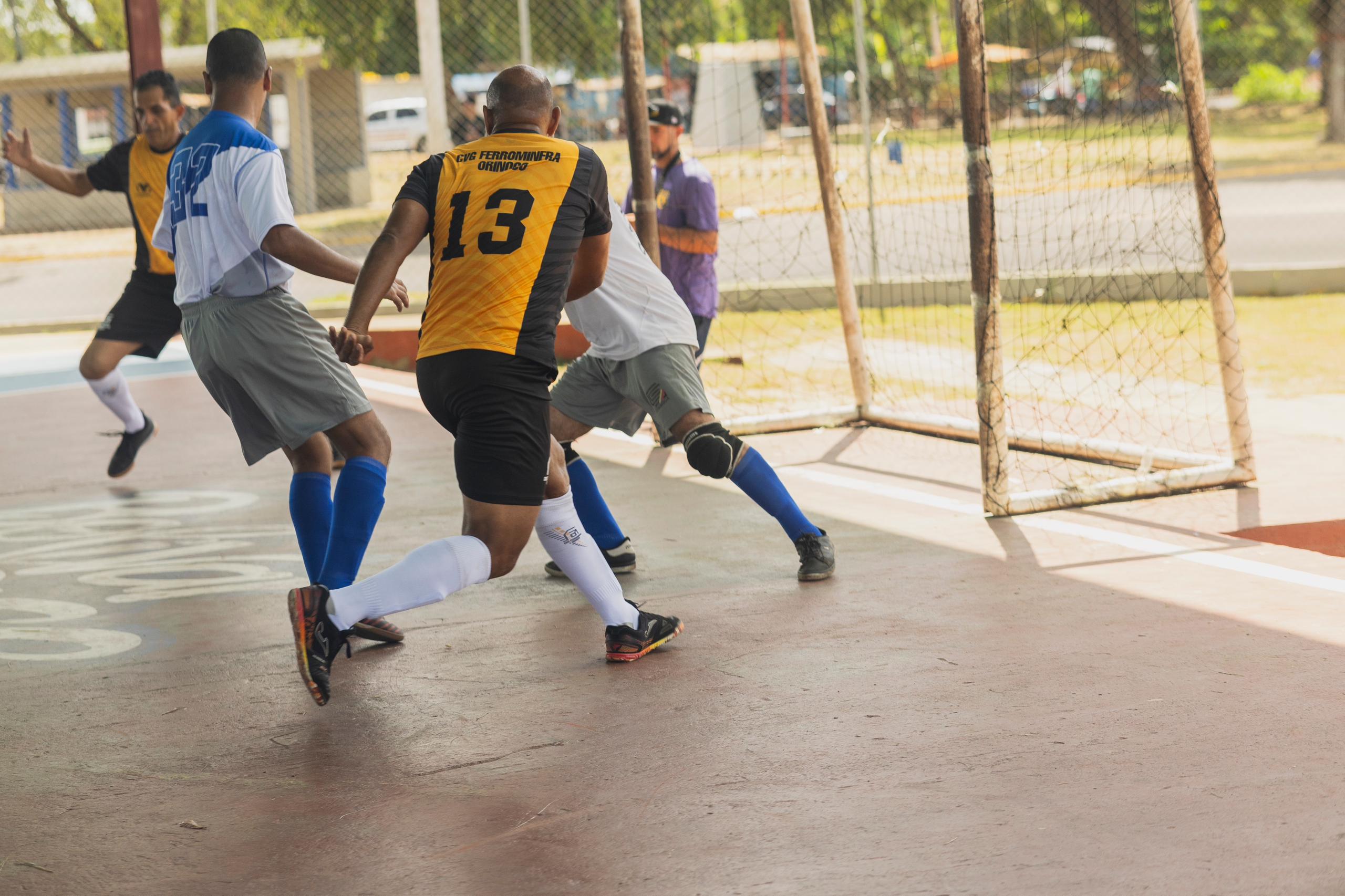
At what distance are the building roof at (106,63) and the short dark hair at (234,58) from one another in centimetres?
2211

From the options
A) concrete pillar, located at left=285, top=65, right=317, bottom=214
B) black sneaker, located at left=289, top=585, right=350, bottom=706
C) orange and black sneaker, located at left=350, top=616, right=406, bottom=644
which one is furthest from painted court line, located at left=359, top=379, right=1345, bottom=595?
concrete pillar, located at left=285, top=65, right=317, bottom=214

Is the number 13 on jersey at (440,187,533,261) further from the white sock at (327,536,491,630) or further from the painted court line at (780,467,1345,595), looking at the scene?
the painted court line at (780,467,1345,595)

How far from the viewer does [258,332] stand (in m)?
5.12

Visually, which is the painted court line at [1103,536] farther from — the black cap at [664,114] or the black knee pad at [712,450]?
the black cap at [664,114]

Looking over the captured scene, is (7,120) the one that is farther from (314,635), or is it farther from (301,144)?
(314,635)

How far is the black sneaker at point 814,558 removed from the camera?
18.8ft

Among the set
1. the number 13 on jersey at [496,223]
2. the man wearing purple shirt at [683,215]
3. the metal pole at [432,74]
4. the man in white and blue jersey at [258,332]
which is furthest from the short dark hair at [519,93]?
the metal pole at [432,74]

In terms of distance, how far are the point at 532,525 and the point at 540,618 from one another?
1142 millimetres

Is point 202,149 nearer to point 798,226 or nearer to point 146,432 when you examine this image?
point 146,432

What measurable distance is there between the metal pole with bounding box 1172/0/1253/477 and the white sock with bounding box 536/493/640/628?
140 inches

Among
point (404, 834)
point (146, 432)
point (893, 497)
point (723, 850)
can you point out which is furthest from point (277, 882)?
point (146, 432)

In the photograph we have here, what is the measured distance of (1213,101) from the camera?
48.2 meters

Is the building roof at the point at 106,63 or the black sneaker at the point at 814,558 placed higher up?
the building roof at the point at 106,63

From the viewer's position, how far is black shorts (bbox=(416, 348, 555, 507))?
13.9ft
